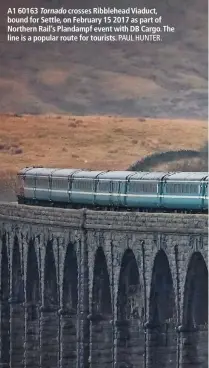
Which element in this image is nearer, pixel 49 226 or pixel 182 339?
pixel 182 339

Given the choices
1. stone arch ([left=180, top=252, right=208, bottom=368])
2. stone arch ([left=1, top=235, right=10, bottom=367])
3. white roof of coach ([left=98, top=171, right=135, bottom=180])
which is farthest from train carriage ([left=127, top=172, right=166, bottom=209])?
stone arch ([left=1, top=235, right=10, bottom=367])

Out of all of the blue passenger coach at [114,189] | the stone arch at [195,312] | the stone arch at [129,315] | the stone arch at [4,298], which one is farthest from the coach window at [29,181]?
the stone arch at [195,312]

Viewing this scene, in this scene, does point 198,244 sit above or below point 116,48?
below

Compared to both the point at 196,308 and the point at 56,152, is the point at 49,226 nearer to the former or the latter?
the point at 56,152

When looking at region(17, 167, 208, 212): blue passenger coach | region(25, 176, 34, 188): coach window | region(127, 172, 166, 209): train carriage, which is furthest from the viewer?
region(25, 176, 34, 188): coach window

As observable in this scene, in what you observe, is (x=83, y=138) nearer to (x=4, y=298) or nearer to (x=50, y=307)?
(x=50, y=307)

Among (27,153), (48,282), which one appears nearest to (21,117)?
(27,153)

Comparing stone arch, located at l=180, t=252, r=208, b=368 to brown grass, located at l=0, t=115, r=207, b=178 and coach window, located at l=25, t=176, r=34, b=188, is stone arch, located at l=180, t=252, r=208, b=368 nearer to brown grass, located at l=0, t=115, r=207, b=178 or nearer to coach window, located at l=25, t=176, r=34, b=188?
brown grass, located at l=0, t=115, r=207, b=178
